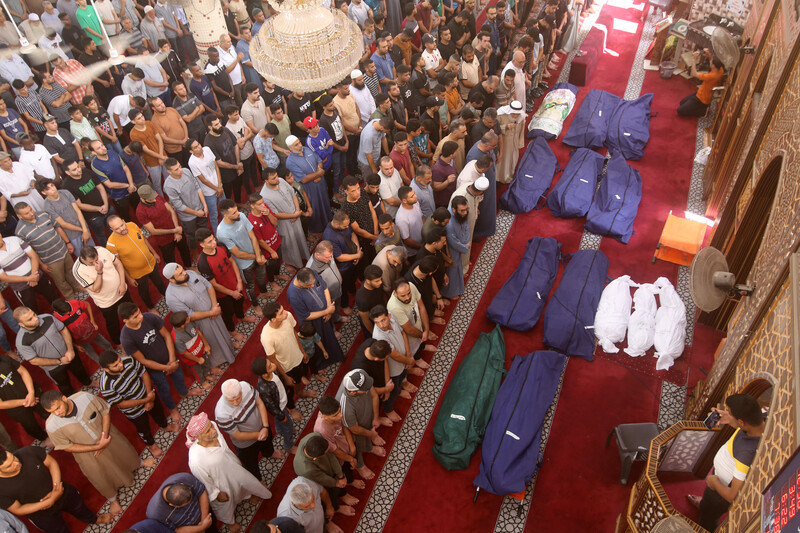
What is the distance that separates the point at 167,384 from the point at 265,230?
1969 mm

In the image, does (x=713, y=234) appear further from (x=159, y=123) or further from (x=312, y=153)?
(x=159, y=123)

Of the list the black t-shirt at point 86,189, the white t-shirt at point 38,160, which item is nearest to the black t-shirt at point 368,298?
the black t-shirt at point 86,189

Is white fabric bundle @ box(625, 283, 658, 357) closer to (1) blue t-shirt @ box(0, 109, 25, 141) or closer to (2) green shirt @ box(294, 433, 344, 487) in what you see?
(2) green shirt @ box(294, 433, 344, 487)

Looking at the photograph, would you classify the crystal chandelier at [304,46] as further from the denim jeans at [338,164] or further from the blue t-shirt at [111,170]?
the denim jeans at [338,164]

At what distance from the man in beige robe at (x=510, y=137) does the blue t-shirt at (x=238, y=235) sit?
3.79 metres

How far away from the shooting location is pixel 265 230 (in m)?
6.76

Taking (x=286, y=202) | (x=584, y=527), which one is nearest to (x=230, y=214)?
Answer: (x=286, y=202)

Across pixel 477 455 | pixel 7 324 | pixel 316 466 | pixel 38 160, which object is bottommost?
pixel 477 455

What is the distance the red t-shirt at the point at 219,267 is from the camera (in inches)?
241

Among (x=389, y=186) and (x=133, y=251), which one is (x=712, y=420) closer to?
(x=389, y=186)

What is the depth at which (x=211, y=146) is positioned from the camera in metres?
7.63

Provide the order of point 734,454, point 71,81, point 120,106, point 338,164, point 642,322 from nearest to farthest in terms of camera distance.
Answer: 1. point 734,454
2. point 642,322
3. point 120,106
4. point 338,164
5. point 71,81

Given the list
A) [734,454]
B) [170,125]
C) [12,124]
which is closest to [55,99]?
[12,124]

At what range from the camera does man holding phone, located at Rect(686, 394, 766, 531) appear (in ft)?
13.1
